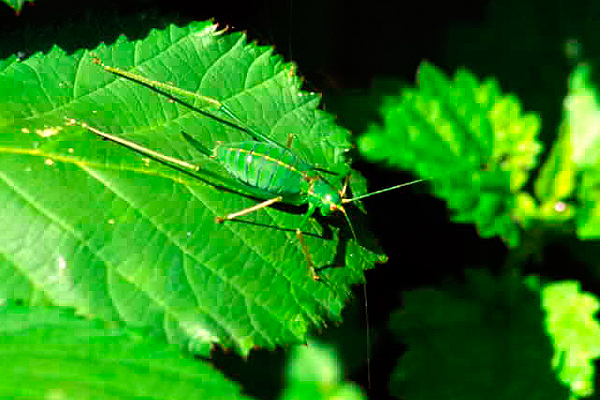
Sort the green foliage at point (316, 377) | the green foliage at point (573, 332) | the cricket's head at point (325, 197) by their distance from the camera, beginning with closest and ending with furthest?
the cricket's head at point (325, 197), the green foliage at point (573, 332), the green foliage at point (316, 377)

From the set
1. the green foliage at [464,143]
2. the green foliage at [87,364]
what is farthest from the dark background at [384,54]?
the green foliage at [87,364]

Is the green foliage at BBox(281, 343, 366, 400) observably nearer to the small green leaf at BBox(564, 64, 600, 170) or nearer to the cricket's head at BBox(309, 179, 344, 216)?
the cricket's head at BBox(309, 179, 344, 216)

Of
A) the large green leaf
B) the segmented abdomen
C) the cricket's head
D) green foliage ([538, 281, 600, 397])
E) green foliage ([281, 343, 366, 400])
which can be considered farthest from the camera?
green foliage ([281, 343, 366, 400])

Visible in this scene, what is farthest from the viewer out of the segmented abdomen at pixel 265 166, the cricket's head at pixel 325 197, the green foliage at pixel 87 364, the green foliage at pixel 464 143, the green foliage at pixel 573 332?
the green foliage at pixel 464 143

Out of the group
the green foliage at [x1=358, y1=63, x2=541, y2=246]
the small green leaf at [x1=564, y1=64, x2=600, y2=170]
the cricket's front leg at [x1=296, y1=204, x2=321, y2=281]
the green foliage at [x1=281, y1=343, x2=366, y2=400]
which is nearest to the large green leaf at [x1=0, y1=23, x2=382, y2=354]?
the cricket's front leg at [x1=296, y1=204, x2=321, y2=281]

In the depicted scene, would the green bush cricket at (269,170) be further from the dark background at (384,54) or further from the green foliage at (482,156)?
the green foliage at (482,156)

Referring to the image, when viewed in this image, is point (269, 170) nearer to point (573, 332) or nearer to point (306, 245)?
point (306, 245)
